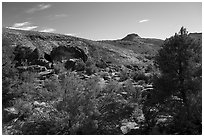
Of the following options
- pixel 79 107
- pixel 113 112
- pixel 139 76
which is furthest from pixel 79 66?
pixel 79 107

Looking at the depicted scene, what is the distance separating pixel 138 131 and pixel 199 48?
5.30 m

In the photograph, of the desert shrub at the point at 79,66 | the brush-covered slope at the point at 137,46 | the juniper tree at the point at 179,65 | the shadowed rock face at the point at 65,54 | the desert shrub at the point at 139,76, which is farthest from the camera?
the brush-covered slope at the point at 137,46

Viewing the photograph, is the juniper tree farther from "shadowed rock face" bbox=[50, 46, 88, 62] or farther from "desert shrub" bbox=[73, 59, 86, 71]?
"shadowed rock face" bbox=[50, 46, 88, 62]

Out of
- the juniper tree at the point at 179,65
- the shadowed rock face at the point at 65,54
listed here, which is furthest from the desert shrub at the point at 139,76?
the juniper tree at the point at 179,65

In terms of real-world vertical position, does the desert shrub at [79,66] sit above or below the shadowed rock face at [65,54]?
below

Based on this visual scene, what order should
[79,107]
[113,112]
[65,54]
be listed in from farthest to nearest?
1. [65,54]
2. [113,112]
3. [79,107]

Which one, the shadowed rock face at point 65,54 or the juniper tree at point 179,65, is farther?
the shadowed rock face at point 65,54

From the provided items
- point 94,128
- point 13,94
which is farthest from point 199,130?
point 13,94

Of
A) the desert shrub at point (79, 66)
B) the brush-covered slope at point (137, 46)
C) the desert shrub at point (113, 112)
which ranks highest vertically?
the brush-covered slope at point (137, 46)

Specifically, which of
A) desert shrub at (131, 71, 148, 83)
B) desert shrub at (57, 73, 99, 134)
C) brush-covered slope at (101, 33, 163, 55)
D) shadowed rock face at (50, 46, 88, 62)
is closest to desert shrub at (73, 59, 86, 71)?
shadowed rock face at (50, 46, 88, 62)

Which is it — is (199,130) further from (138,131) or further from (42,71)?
(42,71)

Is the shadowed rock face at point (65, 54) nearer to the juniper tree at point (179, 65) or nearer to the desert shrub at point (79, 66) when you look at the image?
the desert shrub at point (79, 66)

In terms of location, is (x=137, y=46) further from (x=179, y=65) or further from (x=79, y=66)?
(x=179, y=65)

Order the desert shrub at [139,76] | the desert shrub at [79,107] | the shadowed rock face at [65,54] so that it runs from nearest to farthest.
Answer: the desert shrub at [79,107] < the desert shrub at [139,76] < the shadowed rock face at [65,54]
